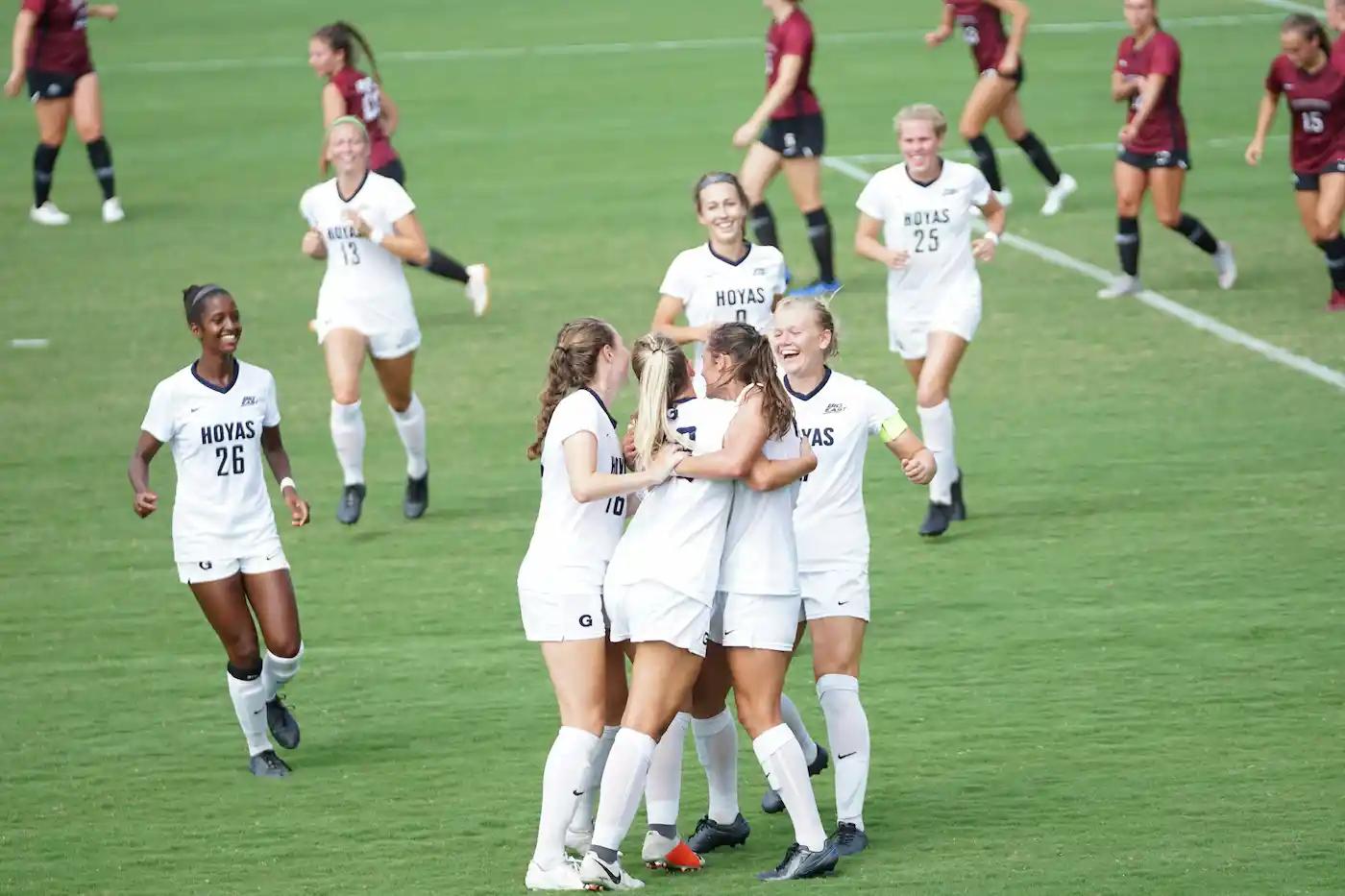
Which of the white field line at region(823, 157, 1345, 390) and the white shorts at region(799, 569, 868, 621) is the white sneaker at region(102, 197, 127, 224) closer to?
the white field line at region(823, 157, 1345, 390)

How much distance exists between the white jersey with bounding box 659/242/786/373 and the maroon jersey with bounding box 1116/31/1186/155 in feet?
20.8

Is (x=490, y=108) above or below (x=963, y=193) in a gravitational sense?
above

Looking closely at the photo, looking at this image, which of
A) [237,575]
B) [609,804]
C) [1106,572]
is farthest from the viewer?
[1106,572]

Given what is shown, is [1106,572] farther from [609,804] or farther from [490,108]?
[490,108]

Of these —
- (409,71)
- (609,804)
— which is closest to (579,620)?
(609,804)

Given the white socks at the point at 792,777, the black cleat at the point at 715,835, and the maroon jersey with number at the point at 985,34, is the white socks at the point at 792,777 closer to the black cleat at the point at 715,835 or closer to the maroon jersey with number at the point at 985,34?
the black cleat at the point at 715,835

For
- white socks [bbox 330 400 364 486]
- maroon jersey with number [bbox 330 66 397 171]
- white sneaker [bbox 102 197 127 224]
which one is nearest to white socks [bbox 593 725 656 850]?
white socks [bbox 330 400 364 486]

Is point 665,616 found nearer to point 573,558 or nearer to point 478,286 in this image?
point 573,558

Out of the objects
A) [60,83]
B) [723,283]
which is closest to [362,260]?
[723,283]

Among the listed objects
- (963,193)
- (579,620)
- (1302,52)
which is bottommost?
(579,620)

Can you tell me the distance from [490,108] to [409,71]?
9.25ft

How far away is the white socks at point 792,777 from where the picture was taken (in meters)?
6.78

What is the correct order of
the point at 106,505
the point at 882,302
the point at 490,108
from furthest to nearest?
the point at 490,108 < the point at 882,302 < the point at 106,505

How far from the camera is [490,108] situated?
2477cm
